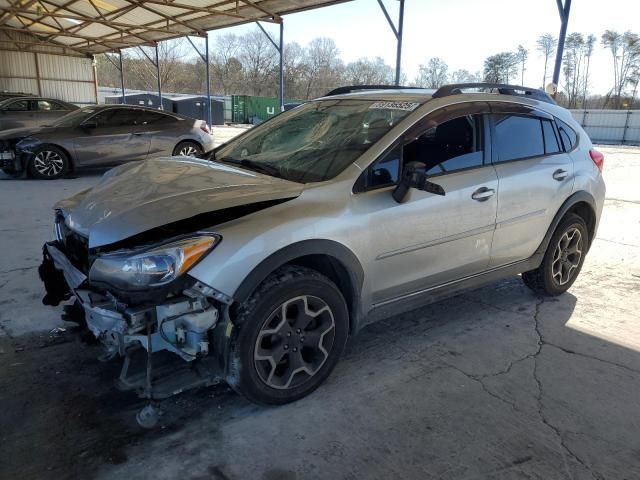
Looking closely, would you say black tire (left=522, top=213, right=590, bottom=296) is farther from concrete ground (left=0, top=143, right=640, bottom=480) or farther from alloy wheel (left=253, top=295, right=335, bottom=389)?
alloy wheel (left=253, top=295, right=335, bottom=389)

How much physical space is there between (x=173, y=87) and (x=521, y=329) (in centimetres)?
6545

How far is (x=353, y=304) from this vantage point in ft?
9.61

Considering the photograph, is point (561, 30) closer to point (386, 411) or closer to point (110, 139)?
point (110, 139)

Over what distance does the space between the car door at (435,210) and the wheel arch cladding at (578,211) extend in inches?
32.1

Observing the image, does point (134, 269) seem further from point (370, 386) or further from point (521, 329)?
point (521, 329)

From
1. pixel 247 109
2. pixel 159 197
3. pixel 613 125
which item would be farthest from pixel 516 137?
pixel 247 109

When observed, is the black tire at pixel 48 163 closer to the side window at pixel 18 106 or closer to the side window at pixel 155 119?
the side window at pixel 155 119

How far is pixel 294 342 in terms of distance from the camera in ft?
8.87

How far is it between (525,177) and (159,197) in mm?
2671

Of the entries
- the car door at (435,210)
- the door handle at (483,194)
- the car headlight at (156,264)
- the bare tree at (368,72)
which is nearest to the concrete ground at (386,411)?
the car door at (435,210)

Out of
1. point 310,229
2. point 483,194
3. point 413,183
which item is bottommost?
point 310,229

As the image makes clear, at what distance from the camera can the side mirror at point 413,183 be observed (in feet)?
9.29

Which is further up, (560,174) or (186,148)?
(560,174)

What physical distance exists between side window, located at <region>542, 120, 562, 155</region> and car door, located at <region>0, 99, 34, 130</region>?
14219 millimetres
